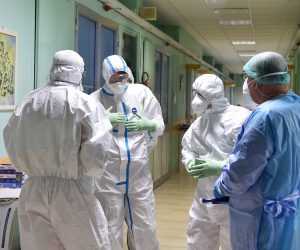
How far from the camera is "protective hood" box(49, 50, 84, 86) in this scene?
2.29 metres

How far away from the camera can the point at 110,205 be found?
2840 millimetres

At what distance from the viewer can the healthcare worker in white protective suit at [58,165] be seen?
210 centimetres

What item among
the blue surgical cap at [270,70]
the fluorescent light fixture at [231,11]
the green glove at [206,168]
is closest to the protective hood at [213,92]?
the green glove at [206,168]

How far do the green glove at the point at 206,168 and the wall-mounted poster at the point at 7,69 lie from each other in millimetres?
1441

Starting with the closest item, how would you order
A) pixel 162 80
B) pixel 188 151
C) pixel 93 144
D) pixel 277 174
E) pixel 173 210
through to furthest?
pixel 277 174 → pixel 93 144 → pixel 188 151 → pixel 173 210 → pixel 162 80

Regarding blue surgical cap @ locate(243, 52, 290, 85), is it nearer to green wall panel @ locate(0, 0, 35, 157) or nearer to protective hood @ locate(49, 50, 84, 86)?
protective hood @ locate(49, 50, 84, 86)

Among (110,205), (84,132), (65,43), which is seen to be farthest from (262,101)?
(65,43)

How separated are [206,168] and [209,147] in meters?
0.21

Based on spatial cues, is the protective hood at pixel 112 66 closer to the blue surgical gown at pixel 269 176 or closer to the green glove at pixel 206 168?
the green glove at pixel 206 168

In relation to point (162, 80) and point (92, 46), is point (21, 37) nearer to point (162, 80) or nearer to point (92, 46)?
point (92, 46)

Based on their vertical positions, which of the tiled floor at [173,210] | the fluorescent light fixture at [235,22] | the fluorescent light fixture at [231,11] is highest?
→ the fluorescent light fixture at [235,22]

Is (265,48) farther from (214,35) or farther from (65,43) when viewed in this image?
(65,43)

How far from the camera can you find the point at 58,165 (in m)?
2.10

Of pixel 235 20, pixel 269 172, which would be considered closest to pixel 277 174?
pixel 269 172
